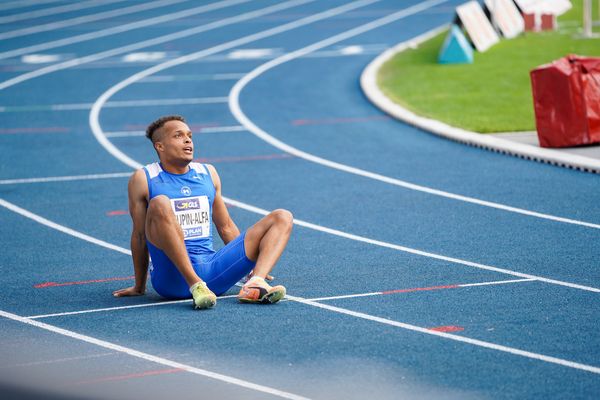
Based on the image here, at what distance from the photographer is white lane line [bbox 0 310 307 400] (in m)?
6.01

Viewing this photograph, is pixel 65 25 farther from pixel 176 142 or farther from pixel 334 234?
pixel 176 142

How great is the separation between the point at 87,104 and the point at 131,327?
12064mm

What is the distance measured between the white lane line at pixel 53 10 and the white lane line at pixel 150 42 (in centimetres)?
495

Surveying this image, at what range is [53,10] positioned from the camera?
105 feet

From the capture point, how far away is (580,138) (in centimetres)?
1382

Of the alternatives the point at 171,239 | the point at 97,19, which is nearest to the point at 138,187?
the point at 171,239

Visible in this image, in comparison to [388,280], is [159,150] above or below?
above

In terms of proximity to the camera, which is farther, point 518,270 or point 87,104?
point 87,104

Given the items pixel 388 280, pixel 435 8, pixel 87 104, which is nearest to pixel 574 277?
pixel 388 280

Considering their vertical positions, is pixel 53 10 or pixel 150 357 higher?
pixel 150 357

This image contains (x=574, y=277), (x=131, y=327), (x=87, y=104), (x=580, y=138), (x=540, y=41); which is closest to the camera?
(x=131, y=327)

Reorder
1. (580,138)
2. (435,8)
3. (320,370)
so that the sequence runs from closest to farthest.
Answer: (320,370)
(580,138)
(435,8)

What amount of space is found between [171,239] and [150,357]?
112cm

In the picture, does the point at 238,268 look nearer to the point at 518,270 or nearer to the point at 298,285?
the point at 298,285
